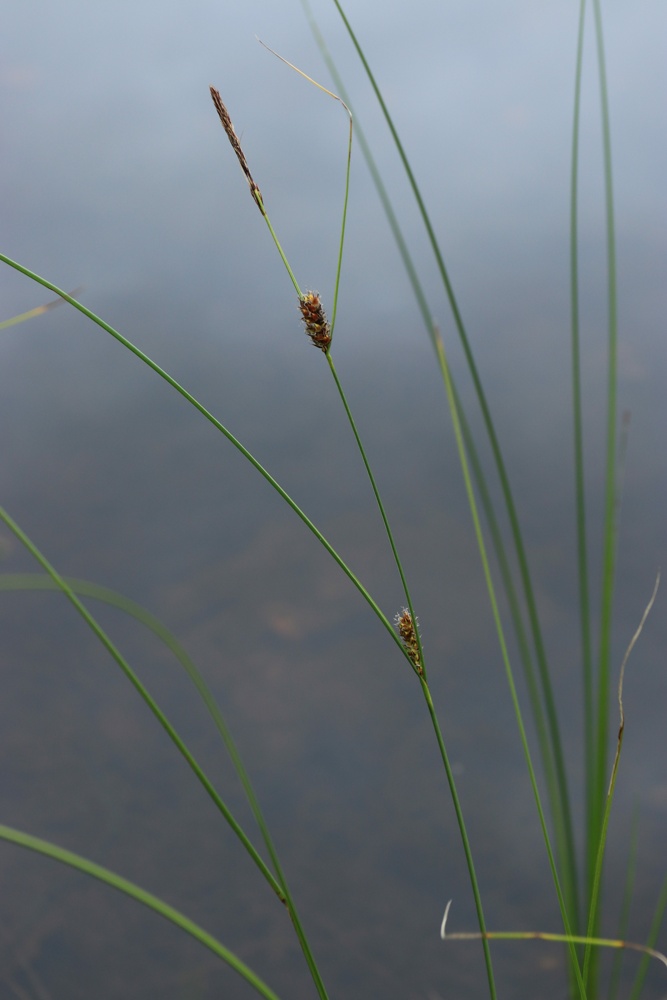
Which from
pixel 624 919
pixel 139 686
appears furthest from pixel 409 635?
pixel 624 919

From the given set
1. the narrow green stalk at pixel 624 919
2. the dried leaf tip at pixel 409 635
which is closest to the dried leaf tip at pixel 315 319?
the dried leaf tip at pixel 409 635

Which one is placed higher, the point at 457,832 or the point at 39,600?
the point at 39,600

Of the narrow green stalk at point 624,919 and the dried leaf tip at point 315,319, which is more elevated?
the dried leaf tip at point 315,319

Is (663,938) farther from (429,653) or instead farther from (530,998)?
(429,653)

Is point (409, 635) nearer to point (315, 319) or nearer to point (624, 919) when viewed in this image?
point (315, 319)

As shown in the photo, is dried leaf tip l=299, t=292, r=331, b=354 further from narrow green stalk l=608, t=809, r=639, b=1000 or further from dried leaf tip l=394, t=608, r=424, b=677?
narrow green stalk l=608, t=809, r=639, b=1000

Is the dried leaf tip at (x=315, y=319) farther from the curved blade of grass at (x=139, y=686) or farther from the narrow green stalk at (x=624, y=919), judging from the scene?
the narrow green stalk at (x=624, y=919)

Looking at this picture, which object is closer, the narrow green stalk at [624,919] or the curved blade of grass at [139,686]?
the curved blade of grass at [139,686]

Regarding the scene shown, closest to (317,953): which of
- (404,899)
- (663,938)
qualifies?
(404,899)
